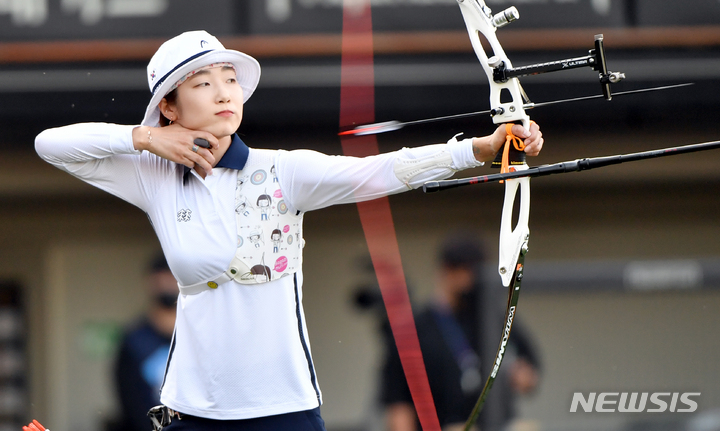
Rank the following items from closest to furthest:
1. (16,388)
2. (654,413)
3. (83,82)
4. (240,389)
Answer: (240,389) < (654,413) < (83,82) < (16,388)

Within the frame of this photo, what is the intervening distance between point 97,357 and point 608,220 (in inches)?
Result: 130

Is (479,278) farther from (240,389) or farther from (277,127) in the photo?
(240,389)

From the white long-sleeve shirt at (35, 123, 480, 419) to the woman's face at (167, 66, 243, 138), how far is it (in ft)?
0.24

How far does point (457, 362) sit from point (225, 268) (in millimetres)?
2192

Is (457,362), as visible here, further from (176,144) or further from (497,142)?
(176,144)

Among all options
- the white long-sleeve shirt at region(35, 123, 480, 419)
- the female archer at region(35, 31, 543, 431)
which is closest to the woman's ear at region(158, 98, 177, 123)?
the female archer at region(35, 31, 543, 431)

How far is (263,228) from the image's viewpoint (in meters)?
1.96

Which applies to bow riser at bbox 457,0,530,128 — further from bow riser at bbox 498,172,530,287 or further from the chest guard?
the chest guard

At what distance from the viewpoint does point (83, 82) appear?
15.0ft

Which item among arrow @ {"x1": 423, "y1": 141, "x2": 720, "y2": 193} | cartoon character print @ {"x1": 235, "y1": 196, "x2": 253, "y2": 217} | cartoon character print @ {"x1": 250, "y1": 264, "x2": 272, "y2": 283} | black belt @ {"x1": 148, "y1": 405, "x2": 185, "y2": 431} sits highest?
arrow @ {"x1": 423, "y1": 141, "x2": 720, "y2": 193}

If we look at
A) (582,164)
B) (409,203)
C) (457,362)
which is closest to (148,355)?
(457,362)

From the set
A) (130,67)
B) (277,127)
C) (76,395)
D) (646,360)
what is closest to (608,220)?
(646,360)

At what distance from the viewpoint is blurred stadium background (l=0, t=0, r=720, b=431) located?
4.62 meters

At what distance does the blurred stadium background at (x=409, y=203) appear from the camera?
4621 millimetres
